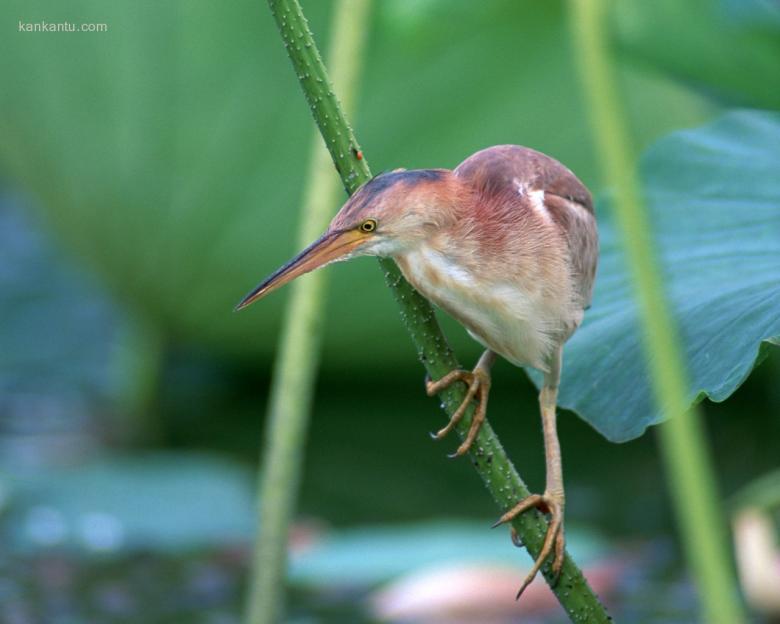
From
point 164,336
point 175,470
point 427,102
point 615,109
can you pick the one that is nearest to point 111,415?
point 164,336

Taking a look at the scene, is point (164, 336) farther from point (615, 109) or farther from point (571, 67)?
point (615, 109)

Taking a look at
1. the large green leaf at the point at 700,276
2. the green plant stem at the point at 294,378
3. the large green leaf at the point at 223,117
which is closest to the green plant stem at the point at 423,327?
the large green leaf at the point at 700,276

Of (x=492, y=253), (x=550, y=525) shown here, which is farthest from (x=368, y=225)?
(x=550, y=525)

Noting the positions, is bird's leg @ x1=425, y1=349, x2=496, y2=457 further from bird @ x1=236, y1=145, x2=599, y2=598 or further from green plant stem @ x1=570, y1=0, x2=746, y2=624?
green plant stem @ x1=570, y1=0, x2=746, y2=624

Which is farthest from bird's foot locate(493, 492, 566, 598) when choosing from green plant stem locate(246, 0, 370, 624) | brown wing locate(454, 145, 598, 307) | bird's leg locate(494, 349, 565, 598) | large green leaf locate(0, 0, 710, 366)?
large green leaf locate(0, 0, 710, 366)

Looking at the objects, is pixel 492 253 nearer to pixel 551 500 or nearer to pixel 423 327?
pixel 423 327

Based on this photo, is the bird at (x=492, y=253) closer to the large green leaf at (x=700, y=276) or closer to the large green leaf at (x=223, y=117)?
the large green leaf at (x=700, y=276)
